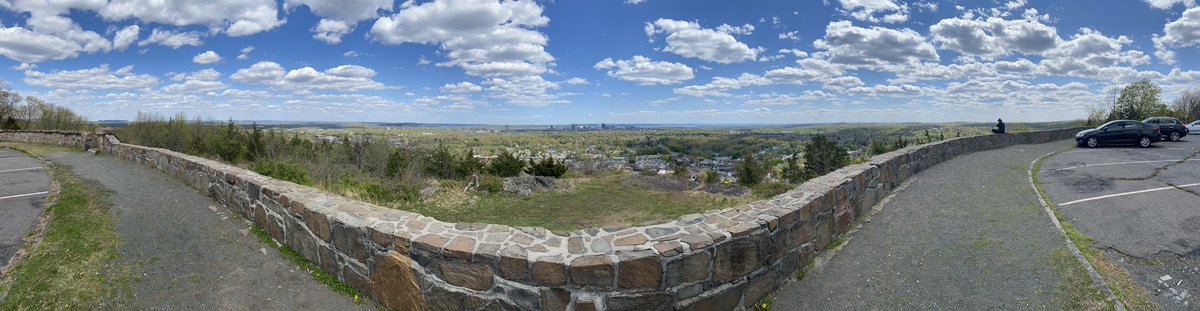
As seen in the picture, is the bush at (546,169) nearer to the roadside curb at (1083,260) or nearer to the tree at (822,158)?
the tree at (822,158)

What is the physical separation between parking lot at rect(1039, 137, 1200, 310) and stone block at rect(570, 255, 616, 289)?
4.86 metres

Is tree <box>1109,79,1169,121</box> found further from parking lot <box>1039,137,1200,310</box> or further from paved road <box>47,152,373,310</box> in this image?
paved road <box>47,152,373,310</box>

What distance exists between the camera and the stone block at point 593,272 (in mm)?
3375

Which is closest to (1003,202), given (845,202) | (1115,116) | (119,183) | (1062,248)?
(1062,248)

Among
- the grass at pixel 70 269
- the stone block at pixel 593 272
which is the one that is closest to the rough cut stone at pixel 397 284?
the stone block at pixel 593 272

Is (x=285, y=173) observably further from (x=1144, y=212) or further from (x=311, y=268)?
(x=1144, y=212)

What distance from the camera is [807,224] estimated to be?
5.04 metres

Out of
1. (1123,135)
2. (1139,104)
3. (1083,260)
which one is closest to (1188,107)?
(1139,104)

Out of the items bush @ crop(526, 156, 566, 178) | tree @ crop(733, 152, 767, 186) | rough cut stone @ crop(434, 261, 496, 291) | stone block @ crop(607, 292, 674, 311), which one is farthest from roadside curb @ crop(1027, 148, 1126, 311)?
bush @ crop(526, 156, 566, 178)

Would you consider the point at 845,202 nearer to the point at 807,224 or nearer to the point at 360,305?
the point at 807,224

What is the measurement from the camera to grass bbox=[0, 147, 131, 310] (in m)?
4.14

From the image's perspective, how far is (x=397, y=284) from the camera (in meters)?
4.05

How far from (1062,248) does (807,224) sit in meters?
3.10

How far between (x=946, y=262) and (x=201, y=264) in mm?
8166
